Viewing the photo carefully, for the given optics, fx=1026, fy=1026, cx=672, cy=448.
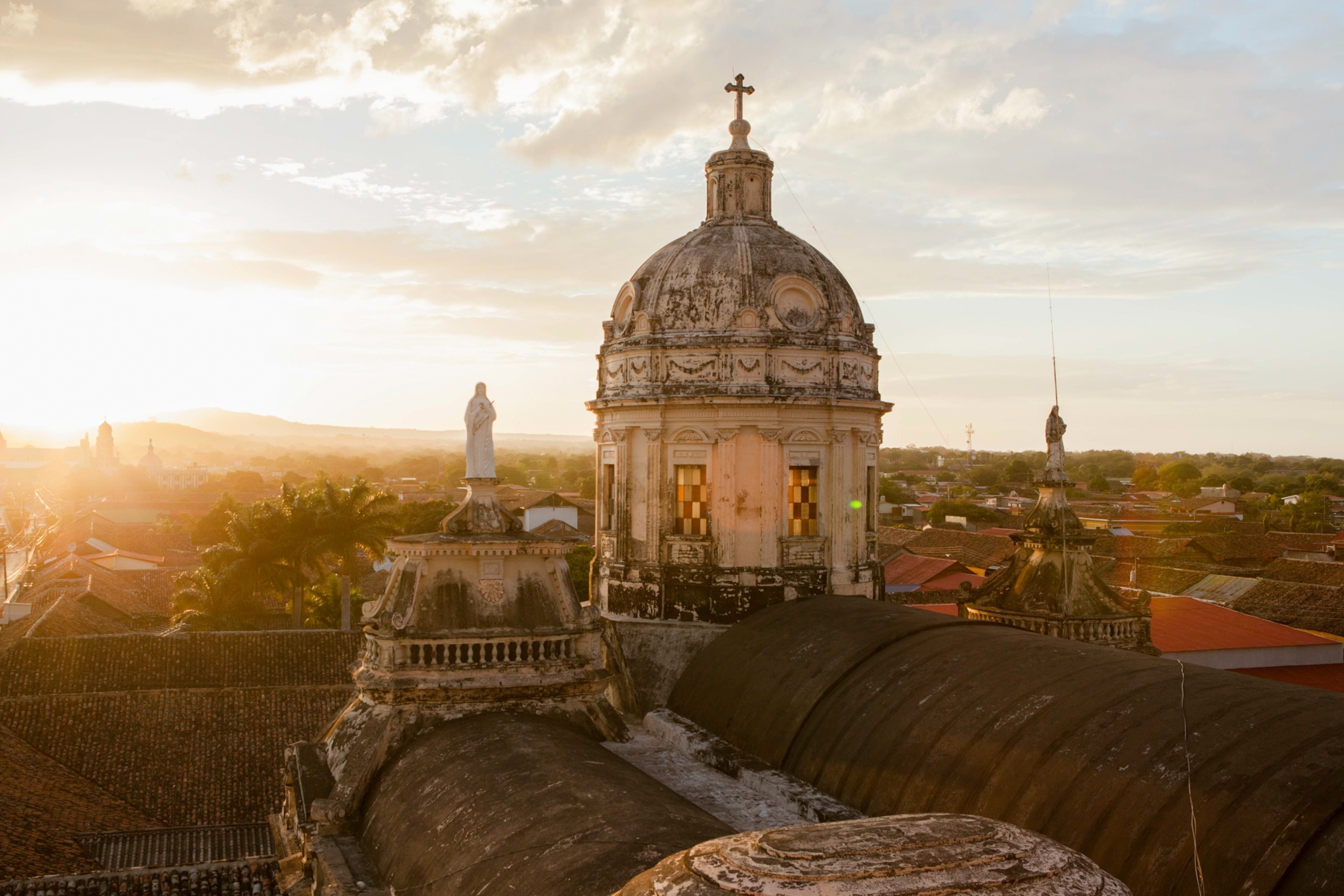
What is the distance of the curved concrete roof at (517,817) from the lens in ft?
28.6

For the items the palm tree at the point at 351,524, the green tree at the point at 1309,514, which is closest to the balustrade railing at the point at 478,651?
the palm tree at the point at 351,524

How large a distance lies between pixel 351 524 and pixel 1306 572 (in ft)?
139

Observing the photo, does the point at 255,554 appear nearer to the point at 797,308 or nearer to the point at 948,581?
the point at 797,308

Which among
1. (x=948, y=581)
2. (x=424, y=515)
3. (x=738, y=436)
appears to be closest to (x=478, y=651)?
(x=738, y=436)

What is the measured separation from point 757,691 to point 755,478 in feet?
15.6

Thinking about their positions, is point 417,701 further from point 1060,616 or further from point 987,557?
point 987,557

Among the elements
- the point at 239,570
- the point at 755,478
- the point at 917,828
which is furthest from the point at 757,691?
the point at 239,570

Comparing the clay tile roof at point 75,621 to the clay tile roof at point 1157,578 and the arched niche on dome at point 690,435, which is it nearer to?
the arched niche on dome at point 690,435

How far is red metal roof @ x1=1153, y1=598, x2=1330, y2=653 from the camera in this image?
26.7 metres

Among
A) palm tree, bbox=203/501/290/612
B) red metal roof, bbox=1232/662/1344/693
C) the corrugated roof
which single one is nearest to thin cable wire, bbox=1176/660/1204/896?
red metal roof, bbox=1232/662/1344/693

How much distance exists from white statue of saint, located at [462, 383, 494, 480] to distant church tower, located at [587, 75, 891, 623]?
3.83 m

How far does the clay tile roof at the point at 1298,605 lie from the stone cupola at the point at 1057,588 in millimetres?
21726

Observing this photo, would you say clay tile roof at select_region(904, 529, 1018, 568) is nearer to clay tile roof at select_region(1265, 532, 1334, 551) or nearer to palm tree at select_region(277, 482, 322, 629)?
clay tile roof at select_region(1265, 532, 1334, 551)

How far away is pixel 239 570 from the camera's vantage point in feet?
141
